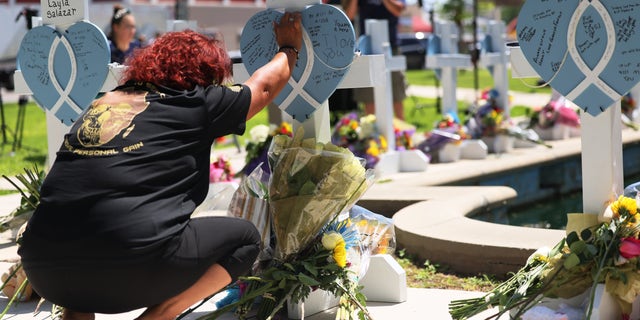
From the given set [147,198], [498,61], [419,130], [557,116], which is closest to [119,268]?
[147,198]

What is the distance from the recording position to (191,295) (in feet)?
9.70

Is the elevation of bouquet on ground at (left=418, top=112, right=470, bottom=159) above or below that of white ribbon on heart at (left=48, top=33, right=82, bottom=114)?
below

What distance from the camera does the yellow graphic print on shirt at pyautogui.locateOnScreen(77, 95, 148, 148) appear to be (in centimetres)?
281

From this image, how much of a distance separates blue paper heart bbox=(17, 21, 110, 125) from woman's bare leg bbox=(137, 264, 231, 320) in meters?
1.57

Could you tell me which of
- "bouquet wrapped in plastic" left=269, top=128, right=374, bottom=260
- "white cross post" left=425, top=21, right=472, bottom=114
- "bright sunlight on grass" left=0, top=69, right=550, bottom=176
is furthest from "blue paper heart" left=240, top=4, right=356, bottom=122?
"white cross post" left=425, top=21, right=472, bottom=114

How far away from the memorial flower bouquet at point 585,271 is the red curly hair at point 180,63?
118 cm

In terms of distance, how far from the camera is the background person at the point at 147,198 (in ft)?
8.88

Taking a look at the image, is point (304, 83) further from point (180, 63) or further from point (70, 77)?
point (70, 77)

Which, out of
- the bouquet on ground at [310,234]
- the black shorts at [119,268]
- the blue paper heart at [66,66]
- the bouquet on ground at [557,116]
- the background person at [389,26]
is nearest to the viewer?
the black shorts at [119,268]

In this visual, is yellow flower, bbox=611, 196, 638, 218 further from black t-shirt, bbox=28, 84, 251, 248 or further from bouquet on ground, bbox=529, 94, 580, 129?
bouquet on ground, bbox=529, 94, 580, 129

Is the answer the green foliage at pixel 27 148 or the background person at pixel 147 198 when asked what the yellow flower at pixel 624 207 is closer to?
the background person at pixel 147 198

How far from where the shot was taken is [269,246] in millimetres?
3461

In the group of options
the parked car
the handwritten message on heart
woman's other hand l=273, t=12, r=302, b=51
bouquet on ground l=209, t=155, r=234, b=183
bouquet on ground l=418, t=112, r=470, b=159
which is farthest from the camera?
the parked car

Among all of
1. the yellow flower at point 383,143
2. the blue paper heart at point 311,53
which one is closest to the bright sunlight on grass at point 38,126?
the yellow flower at point 383,143
